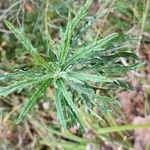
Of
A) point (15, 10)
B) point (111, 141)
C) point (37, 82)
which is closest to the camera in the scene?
point (37, 82)

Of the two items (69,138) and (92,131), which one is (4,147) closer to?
(69,138)

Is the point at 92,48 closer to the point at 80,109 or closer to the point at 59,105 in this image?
the point at 59,105

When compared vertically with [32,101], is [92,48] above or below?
above

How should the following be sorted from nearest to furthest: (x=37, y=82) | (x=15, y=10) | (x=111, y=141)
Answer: (x=37, y=82)
(x=15, y=10)
(x=111, y=141)

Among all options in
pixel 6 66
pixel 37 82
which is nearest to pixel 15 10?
pixel 6 66

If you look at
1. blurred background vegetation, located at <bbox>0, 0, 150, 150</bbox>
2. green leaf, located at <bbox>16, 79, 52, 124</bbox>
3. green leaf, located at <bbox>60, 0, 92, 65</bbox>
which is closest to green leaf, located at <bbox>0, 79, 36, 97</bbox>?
green leaf, located at <bbox>16, 79, 52, 124</bbox>

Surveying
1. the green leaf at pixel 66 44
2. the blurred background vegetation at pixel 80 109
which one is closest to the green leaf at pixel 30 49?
the green leaf at pixel 66 44

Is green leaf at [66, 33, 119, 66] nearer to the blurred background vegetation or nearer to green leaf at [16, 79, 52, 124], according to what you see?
green leaf at [16, 79, 52, 124]

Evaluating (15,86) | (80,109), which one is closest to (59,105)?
(15,86)
